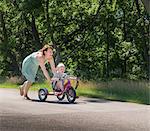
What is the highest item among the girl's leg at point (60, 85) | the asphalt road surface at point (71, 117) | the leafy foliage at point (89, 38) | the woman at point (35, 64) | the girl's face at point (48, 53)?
the leafy foliage at point (89, 38)

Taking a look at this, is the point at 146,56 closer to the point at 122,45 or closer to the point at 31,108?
the point at 122,45

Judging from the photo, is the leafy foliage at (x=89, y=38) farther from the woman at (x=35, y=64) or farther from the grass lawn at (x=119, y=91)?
the woman at (x=35, y=64)

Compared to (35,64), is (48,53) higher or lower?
higher

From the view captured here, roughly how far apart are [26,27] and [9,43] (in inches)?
62.4

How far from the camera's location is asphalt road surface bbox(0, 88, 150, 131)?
8023 millimetres

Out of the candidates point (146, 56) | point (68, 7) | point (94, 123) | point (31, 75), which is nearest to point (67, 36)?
point (68, 7)

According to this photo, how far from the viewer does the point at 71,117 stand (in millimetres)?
9359

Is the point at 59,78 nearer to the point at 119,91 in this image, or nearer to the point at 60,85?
the point at 60,85

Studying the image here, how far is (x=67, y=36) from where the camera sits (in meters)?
32.1

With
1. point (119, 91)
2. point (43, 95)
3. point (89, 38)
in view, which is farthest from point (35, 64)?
point (89, 38)

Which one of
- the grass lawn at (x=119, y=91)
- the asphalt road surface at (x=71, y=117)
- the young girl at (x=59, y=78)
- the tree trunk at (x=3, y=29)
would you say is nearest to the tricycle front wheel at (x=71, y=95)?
the asphalt road surface at (x=71, y=117)

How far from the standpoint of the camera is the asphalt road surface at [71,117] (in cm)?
802

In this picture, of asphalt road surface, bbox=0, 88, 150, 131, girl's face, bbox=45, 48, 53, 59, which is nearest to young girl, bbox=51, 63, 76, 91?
girl's face, bbox=45, 48, 53, 59

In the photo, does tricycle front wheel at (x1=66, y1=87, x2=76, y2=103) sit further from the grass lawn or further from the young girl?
the grass lawn
